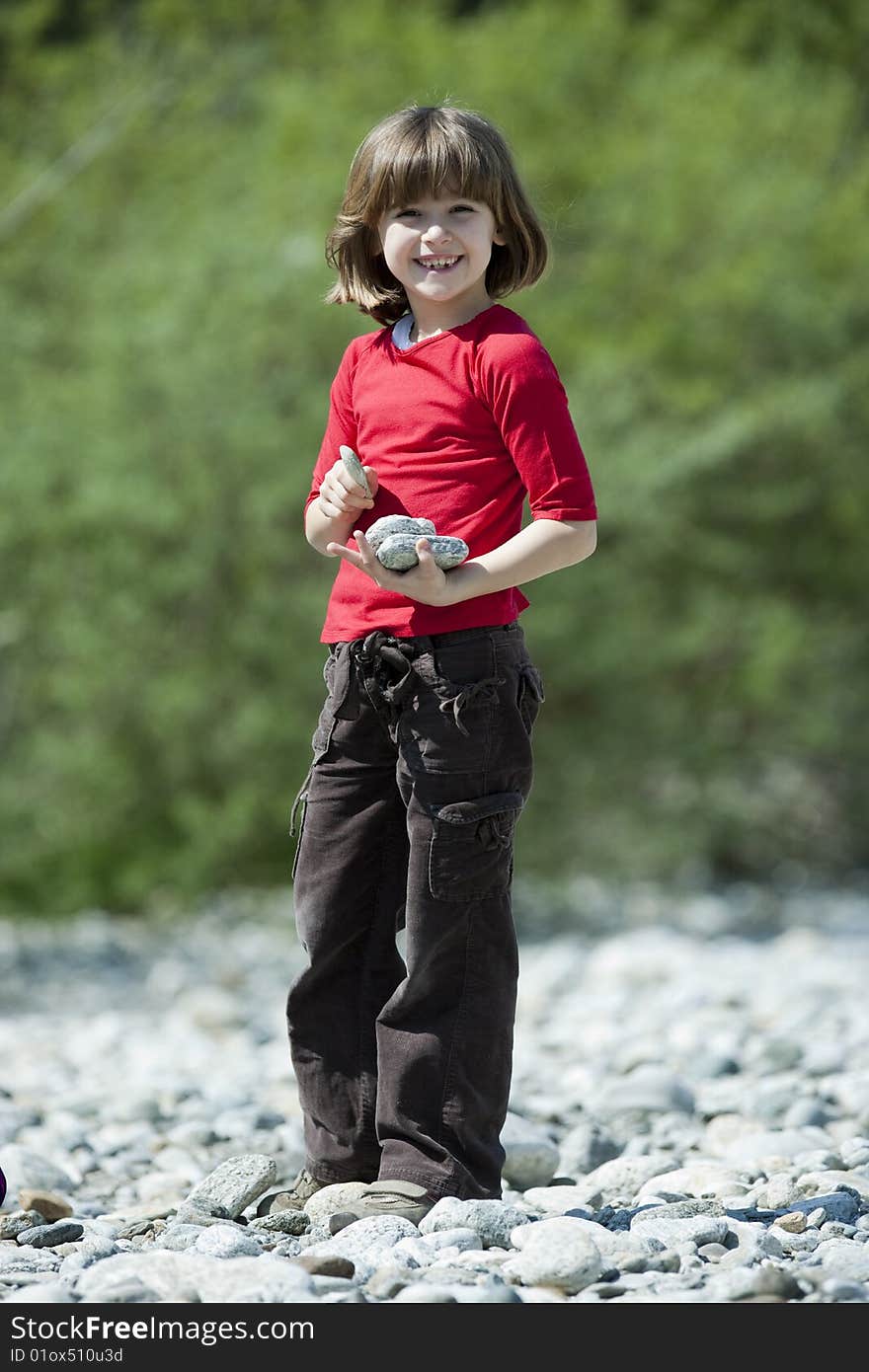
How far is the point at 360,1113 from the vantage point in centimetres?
256

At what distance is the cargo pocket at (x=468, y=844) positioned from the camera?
234 centimetres

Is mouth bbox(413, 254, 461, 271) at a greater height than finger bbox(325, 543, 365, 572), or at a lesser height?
greater

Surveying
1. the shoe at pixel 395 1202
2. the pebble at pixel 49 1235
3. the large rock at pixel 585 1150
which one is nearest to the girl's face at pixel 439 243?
the shoe at pixel 395 1202

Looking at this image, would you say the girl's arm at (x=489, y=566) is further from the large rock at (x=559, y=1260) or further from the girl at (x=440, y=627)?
the large rock at (x=559, y=1260)

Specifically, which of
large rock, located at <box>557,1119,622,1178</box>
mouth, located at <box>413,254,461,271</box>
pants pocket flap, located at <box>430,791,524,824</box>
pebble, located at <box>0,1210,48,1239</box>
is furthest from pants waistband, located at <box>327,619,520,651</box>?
large rock, located at <box>557,1119,622,1178</box>

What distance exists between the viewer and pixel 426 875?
2.37 m

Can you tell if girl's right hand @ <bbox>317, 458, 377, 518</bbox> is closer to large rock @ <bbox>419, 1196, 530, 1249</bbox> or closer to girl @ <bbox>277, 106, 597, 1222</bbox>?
girl @ <bbox>277, 106, 597, 1222</bbox>

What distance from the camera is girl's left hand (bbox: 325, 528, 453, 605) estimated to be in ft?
7.30

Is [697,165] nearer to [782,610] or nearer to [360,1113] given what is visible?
[782,610]

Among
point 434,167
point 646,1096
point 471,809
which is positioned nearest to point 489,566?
point 471,809

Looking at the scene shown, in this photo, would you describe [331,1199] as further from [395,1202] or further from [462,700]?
[462,700]

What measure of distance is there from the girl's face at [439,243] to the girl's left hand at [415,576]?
399 millimetres

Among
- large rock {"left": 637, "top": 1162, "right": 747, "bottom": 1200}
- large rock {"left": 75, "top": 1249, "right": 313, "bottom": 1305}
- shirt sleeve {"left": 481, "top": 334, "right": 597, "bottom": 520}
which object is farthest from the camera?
large rock {"left": 637, "top": 1162, "right": 747, "bottom": 1200}

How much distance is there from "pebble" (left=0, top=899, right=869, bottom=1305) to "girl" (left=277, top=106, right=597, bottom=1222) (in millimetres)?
217
